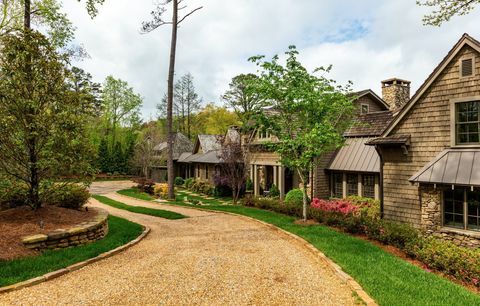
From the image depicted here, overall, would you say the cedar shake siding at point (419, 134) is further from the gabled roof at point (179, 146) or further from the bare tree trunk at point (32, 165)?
the gabled roof at point (179, 146)

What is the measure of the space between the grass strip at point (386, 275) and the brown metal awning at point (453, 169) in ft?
12.4

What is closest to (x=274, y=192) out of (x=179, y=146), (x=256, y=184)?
(x=256, y=184)

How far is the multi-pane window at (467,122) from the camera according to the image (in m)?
12.0

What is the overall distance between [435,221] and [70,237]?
1266cm

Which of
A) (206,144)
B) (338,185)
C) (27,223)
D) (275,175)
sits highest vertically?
(206,144)

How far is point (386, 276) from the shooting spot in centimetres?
747

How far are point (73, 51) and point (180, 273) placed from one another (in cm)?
1456

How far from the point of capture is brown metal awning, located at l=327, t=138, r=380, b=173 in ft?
61.4

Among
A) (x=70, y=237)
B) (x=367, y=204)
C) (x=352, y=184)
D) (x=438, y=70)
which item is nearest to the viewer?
(x=70, y=237)

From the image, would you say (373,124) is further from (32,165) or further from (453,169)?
(32,165)

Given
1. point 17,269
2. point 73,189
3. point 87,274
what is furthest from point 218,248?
point 73,189

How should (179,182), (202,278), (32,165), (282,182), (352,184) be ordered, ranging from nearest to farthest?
(202,278), (32,165), (352,184), (282,182), (179,182)

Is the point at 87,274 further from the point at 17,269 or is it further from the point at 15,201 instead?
the point at 15,201

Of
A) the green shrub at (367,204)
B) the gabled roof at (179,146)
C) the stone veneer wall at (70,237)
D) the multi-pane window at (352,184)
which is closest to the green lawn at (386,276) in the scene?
the green shrub at (367,204)
